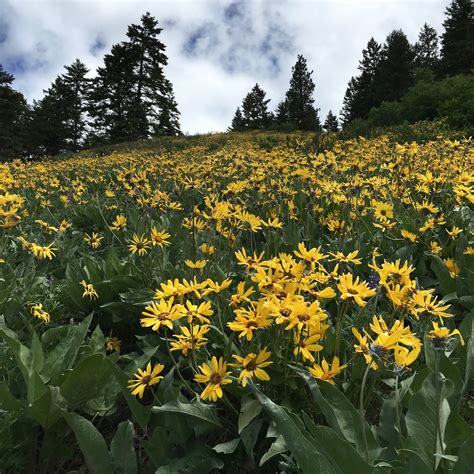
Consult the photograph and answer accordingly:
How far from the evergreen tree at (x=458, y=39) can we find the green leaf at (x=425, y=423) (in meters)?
45.4

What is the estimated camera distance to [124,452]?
1.41 m

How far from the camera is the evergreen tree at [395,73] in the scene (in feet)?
142

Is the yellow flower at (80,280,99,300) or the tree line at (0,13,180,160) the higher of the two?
the tree line at (0,13,180,160)

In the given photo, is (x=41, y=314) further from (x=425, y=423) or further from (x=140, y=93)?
(x=140, y=93)

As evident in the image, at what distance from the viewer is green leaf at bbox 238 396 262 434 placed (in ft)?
4.46

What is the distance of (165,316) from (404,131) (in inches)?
425

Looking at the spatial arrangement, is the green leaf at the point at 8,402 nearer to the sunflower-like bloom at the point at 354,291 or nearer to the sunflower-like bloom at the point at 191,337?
the sunflower-like bloom at the point at 191,337

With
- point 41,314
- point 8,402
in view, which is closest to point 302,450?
point 8,402

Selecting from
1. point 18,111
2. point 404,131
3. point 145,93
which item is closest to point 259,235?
point 404,131

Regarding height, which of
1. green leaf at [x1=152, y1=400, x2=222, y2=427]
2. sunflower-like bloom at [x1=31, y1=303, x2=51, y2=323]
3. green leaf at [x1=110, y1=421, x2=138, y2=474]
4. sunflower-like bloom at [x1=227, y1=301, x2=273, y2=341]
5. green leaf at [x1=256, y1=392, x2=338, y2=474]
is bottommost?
green leaf at [x1=110, y1=421, x2=138, y2=474]

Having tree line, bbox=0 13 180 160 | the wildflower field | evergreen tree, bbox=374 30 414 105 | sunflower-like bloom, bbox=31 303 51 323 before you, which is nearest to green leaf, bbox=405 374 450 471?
the wildflower field

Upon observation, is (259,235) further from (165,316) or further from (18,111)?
(18,111)

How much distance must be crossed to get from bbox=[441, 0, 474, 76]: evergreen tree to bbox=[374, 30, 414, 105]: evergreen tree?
3.43m

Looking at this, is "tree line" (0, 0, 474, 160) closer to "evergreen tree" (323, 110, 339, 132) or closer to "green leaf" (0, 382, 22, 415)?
"evergreen tree" (323, 110, 339, 132)
